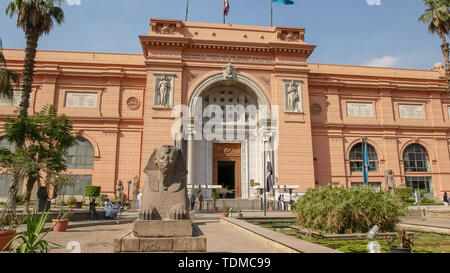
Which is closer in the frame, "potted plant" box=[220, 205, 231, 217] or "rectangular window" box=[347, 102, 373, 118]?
"potted plant" box=[220, 205, 231, 217]

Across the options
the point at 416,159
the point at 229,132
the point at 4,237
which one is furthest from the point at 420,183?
the point at 4,237

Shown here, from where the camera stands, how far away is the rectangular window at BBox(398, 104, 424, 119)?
27828mm

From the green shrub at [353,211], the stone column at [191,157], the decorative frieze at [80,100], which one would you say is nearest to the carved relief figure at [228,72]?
the stone column at [191,157]

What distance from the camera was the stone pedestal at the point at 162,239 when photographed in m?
4.87

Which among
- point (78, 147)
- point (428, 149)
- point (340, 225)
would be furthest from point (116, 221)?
point (428, 149)

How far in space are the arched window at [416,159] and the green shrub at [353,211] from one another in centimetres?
2088

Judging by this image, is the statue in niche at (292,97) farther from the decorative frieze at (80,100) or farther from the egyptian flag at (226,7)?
the decorative frieze at (80,100)

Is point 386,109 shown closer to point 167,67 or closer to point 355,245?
point 167,67

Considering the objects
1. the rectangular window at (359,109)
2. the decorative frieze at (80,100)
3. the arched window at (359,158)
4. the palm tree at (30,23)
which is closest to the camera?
the palm tree at (30,23)

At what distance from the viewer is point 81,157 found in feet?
77.6

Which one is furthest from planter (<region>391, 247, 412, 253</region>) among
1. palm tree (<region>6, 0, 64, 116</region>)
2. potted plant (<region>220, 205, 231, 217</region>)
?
palm tree (<region>6, 0, 64, 116</region>)

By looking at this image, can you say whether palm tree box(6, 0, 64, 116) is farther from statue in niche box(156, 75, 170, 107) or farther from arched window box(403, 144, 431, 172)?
arched window box(403, 144, 431, 172)

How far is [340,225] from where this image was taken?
326 inches

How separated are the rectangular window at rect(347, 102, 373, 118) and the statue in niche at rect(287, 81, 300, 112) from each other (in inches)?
245
